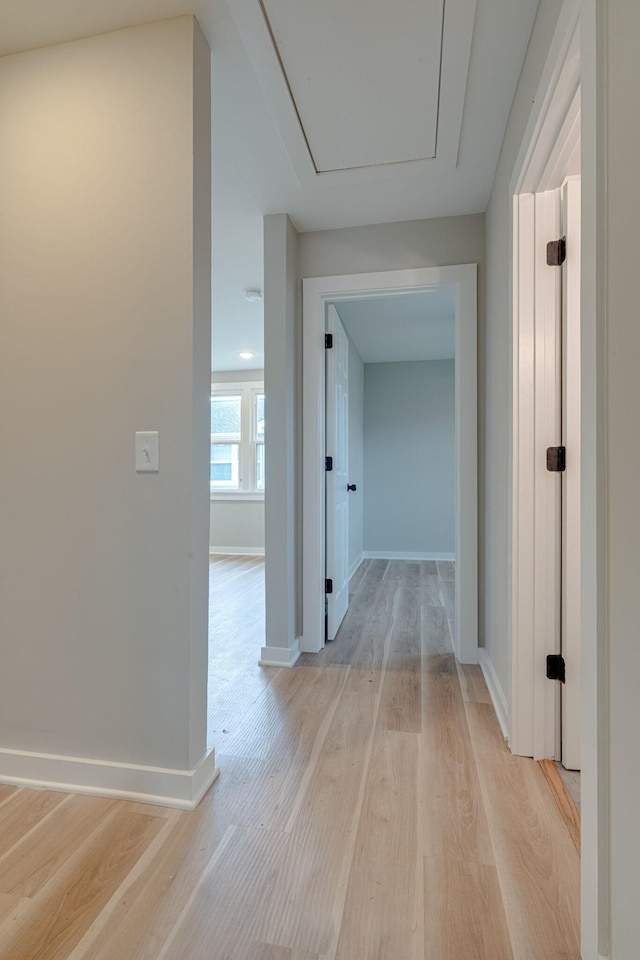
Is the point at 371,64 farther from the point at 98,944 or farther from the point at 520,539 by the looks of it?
the point at 98,944

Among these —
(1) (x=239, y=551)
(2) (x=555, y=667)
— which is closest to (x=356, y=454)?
(1) (x=239, y=551)

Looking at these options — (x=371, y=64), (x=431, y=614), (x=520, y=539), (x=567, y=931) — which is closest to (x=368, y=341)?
(x=431, y=614)

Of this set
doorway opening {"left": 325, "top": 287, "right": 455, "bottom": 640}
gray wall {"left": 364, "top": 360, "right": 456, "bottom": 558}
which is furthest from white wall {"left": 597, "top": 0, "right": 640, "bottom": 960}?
gray wall {"left": 364, "top": 360, "right": 456, "bottom": 558}

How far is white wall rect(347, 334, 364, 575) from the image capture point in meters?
4.55

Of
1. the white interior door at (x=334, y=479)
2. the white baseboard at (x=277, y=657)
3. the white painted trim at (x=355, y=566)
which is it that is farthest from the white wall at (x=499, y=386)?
the white painted trim at (x=355, y=566)

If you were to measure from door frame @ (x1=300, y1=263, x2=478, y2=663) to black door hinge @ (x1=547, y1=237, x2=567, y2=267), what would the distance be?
2.80 feet

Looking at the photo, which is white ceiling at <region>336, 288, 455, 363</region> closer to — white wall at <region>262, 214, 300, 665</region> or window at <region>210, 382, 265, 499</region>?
white wall at <region>262, 214, 300, 665</region>

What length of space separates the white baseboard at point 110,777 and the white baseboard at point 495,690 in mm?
1049

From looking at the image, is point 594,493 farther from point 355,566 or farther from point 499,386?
point 355,566

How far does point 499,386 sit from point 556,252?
1.77 feet

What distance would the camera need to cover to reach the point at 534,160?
57.2 inches

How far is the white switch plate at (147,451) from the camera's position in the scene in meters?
1.41

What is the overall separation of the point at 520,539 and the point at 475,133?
5.16 feet

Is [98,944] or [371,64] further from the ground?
[371,64]
